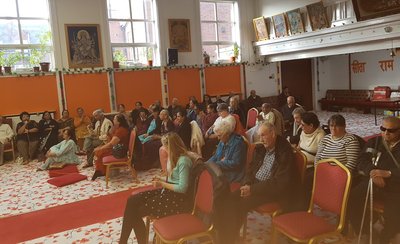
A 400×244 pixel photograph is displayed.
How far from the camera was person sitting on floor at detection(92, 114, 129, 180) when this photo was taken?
241 inches

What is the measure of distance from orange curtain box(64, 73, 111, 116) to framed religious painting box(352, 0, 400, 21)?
6.94m

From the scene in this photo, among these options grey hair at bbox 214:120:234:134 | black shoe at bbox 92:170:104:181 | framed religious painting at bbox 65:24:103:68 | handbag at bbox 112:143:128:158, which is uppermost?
framed religious painting at bbox 65:24:103:68

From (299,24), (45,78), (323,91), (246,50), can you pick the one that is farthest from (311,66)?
(45,78)

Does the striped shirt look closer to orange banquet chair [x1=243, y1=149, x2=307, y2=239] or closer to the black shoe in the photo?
orange banquet chair [x1=243, y1=149, x2=307, y2=239]

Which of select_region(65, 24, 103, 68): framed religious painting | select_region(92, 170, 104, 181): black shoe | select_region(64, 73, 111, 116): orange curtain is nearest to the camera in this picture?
select_region(92, 170, 104, 181): black shoe

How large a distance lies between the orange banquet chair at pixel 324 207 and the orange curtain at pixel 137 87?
27.5ft

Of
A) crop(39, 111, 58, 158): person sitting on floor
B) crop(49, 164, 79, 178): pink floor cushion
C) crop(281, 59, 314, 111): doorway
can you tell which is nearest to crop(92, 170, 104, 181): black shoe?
crop(49, 164, 79, 178): pink floor cushion

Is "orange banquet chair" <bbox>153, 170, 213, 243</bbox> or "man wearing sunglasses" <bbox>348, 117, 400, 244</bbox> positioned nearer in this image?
"orange banquet chair" <bbox>153, 170, 213, 243</bbox>

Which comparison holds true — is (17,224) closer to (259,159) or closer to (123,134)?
(123,134)

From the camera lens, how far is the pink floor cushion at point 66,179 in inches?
254

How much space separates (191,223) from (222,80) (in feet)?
32.0

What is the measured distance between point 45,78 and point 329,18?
25.7ft

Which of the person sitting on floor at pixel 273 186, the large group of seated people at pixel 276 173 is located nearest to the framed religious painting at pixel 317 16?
the large group of seated people at pixel 276 173

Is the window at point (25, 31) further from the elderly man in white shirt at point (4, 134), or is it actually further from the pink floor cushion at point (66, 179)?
the pink floor cushion at point (66, 179)
